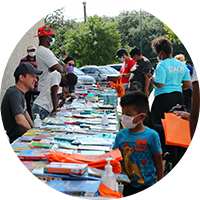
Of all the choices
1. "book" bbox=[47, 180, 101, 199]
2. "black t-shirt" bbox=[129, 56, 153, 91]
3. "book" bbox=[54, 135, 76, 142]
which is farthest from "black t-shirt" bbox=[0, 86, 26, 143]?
"black t-shirt" bbox=[129, 56, 153, 91]

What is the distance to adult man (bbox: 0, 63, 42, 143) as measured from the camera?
332 centimetres

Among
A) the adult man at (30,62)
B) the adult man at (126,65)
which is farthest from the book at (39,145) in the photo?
the adult man at (126,65)

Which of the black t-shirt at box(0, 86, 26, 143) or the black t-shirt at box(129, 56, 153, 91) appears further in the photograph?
the black t-shirt at box(129, 56, 153, 91)

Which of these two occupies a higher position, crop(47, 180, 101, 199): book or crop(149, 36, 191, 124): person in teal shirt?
crop(149, 36, 191, 124): person in teal shirt

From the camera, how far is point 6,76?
246 inches

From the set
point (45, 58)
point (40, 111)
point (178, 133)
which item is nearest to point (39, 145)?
point (178, 133)

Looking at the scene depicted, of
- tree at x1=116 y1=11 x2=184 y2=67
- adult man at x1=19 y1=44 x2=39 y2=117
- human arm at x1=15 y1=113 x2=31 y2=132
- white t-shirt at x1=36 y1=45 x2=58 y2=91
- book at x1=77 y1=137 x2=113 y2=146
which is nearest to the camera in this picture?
book at x1=77 y1=137 x2=113 y2=146

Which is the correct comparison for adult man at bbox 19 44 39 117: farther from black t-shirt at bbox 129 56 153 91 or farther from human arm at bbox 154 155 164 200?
human arm at bbox 154 155 164 200

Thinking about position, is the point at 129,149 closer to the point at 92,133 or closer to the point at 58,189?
the point at 58,189

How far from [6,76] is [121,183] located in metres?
4.99

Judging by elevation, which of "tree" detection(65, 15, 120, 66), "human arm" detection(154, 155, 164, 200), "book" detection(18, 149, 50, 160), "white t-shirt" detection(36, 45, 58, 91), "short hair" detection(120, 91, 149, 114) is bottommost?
"human arm" detection(154, 155, 164, 200)

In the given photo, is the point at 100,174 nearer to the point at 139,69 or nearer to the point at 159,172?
the point at 159,172

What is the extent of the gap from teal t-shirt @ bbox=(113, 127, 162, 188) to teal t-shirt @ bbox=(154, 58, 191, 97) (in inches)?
87.3

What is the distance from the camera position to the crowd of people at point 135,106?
7.14ft
